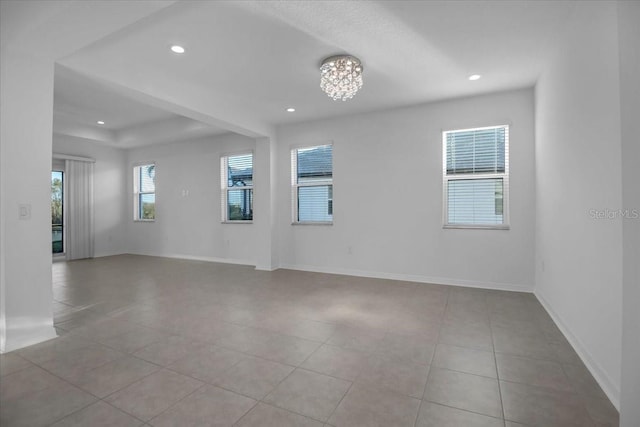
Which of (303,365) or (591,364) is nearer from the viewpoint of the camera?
(591,364)

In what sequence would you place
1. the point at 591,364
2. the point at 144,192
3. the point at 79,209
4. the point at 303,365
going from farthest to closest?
the point at 144,192 < the point at 79,209 < the point at 303,365 < the point at 591,364

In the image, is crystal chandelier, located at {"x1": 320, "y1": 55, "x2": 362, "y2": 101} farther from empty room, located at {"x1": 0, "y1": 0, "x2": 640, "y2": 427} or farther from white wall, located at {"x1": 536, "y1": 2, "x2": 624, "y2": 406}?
white wall, located at {"x1": 536, "y1": 2, "x2": 624, "y2": 406}

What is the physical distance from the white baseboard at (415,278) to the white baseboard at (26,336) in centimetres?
349

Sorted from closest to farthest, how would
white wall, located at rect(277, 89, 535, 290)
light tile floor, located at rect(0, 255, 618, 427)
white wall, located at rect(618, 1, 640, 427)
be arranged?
1. white wall, located at rect(618, 1, 640, 427)
2. light tile floor, located at rect(0, 255, 618, 427)
3. white wall, located at rect(277, 89, 535, 290)

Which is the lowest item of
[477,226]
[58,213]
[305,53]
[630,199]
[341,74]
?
[477,226]

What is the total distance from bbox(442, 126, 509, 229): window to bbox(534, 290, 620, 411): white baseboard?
1.58 metres

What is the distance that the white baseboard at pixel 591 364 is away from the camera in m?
1.69

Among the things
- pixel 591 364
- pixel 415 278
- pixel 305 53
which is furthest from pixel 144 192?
pixel 591 364

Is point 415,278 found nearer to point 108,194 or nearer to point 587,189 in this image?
point 587,189

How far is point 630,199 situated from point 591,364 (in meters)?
1.25

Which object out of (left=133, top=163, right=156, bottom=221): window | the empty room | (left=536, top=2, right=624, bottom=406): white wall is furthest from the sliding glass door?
(left=536, top=2, right=624, bottom=406): white wall

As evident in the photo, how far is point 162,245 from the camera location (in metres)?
7.19

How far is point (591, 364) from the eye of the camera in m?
2.00

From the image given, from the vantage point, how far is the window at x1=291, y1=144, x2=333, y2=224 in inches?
205
